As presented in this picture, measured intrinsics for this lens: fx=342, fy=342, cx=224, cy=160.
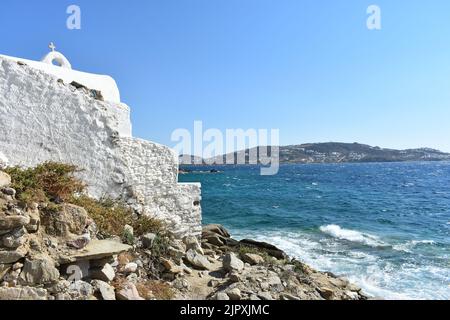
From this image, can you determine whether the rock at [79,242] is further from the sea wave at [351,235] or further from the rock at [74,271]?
the sea wave at [351,235]

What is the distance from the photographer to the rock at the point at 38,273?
226 inches

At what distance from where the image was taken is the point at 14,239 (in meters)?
5.75

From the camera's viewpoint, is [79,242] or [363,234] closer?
[79,242]

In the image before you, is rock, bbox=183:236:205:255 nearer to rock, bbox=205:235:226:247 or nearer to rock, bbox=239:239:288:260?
rock, bbox=205:235:226:247

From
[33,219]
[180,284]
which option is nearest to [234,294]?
[180,284]

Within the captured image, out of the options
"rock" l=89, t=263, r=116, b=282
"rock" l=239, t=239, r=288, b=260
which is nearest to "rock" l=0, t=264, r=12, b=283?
"rock" l=89, t=263, r=116, b=282

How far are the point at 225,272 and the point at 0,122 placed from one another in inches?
289

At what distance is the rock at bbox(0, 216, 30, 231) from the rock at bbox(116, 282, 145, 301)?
2.10 meters

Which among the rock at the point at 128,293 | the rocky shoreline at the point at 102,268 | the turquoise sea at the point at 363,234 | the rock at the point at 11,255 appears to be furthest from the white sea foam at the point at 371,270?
the rock at the point at 11,255

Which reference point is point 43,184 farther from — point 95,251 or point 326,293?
point 326,293

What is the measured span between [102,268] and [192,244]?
220 inches
